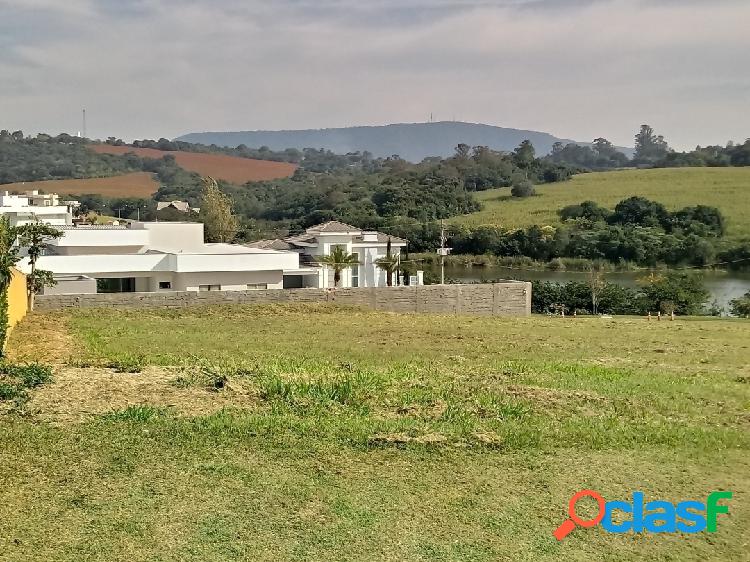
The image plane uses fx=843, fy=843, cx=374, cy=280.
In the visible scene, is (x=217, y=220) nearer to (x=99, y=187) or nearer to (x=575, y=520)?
(x=575, y=520)

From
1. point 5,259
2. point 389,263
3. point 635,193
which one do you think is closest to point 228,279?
point 389,263

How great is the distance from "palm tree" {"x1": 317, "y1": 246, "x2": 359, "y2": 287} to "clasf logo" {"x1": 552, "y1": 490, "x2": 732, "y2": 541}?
88.7ft

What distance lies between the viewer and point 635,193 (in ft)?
261

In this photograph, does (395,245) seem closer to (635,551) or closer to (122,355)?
(122,355)

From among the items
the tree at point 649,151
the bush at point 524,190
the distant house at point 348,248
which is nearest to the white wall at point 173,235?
the distant house at point 348,248

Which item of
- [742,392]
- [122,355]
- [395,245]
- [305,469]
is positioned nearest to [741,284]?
[395,245]

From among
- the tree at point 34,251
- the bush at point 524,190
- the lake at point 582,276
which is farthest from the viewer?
the bush at point 524,190

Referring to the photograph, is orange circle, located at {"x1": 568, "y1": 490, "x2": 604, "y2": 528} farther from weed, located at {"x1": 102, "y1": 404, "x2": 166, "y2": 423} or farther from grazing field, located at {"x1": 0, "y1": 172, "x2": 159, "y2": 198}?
grazing field, located at {"x1": 0, "y1": 172, "x2": 159, "y2": 198}

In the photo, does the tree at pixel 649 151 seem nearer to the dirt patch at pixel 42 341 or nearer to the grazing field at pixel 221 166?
the grazing field at pixel 221 166

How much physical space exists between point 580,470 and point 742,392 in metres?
5.43

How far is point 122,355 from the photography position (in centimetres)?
1357

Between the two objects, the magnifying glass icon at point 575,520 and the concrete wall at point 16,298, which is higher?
the concrete wall at point 16,298

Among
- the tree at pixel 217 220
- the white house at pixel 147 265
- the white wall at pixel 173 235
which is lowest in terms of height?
the white house at pixel 147 265

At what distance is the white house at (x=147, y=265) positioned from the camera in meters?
29.0
